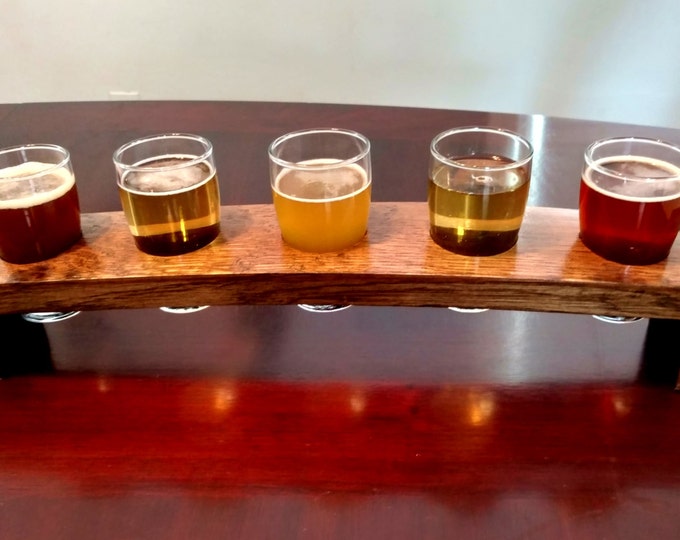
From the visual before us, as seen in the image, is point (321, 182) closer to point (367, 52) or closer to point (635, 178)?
point (635, 178)

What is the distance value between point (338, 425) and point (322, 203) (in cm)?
22

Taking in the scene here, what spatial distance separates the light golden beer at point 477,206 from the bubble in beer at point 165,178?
9.7 inches

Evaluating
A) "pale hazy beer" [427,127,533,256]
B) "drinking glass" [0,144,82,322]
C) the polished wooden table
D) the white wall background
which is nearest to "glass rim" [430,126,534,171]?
"pale hazy beer" [427,127,533,256]

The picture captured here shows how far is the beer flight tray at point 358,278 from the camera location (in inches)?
28.2

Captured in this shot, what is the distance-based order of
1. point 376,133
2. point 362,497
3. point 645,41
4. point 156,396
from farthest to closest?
1. point 645,41
2. point 376,133
3. point 156,396
4. point 362,497

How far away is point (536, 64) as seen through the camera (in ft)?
7.02

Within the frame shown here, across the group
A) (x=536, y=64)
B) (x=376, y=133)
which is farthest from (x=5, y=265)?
(x=536, y=64)

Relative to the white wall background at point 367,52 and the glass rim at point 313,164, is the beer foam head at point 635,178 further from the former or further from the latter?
the white wall background at point 367,52

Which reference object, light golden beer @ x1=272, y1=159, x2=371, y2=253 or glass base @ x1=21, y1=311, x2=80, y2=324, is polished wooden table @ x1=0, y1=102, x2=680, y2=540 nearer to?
glass base @ x1=21, y1=311, x2=80, y2=324

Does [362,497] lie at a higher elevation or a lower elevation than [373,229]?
lower

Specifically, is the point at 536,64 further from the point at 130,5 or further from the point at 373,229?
the point at 373,229

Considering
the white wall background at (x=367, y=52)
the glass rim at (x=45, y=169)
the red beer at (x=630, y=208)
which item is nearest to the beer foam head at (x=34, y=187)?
the glass rim at (x=45, y=169)

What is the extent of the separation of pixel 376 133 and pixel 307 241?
0.49m

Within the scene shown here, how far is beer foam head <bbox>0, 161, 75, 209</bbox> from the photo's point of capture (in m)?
0.71
